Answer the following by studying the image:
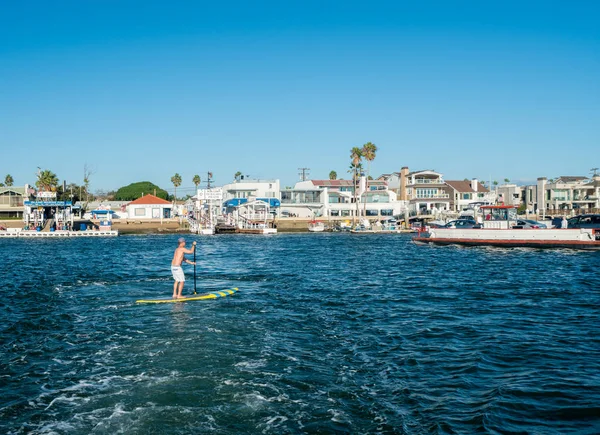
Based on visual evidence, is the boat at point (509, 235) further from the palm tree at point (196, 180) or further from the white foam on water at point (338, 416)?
the palm tree at point (196, 180)

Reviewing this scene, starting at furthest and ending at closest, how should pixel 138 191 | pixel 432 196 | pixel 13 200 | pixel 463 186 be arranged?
pixel 138 191
pixel 463 186
pixel 432 196
pixel 13 200

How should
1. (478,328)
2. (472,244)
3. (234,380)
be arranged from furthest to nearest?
(472,244)
(478,328)
(234,380)

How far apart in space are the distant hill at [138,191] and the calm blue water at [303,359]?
119217mm

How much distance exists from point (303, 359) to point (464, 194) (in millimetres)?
104199

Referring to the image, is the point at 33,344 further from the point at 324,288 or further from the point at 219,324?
the point at 324,288

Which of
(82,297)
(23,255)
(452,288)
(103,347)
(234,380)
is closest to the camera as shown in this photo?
(234,380)

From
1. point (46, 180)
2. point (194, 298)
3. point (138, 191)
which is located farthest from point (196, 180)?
point (194, 298)

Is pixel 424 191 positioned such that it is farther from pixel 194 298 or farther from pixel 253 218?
pixel 194 298

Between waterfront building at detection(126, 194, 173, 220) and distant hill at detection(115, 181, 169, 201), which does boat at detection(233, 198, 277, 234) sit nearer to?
waterfront building at detection(126, 194, 173, 220)

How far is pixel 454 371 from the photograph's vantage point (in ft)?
41.8

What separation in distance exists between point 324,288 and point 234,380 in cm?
1557

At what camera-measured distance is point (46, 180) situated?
10788cm

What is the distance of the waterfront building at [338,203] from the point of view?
110m

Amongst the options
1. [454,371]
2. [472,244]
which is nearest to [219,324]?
[454,371]
